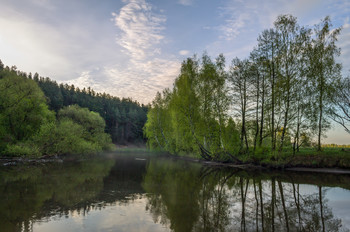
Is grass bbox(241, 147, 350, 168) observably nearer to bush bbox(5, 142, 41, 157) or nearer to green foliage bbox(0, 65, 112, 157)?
green foliage bbox(0, 65, 112, 157)

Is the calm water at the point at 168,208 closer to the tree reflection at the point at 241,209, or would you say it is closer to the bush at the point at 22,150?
the tree reflection at the point at 241,209

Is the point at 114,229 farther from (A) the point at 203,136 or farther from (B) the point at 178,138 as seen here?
(B) the point at 178,138

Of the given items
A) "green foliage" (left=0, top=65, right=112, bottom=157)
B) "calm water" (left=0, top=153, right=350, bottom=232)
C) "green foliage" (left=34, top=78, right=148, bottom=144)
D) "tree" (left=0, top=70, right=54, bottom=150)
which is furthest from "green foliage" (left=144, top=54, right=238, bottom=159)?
"green foliage" (left=34, top=78, right=148, bottom=144)

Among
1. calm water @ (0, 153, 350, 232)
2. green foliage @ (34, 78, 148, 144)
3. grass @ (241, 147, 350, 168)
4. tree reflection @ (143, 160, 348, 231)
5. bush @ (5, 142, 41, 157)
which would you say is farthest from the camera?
green foliage @ (34, 78, 148, 144)

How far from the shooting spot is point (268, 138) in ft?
90.0

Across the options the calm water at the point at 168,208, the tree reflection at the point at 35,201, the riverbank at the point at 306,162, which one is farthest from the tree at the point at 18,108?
the calm water at the point at 168,208

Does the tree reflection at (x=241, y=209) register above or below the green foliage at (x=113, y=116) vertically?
below

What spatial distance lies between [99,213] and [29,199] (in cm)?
420

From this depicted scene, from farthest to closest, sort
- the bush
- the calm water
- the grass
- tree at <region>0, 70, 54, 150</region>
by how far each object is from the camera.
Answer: tree at <region>0, 70, 54, 150</region> < the bush < the grass < the calm water

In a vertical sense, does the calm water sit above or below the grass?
below

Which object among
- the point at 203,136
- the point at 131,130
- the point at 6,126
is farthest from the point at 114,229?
the point at 131,130

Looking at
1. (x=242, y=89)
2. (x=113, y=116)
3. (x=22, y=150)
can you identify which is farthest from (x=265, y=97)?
(x=113, y=116)

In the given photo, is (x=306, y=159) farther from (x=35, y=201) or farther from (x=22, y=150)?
(x=22, y=150)

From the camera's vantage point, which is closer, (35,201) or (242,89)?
(35,201)
